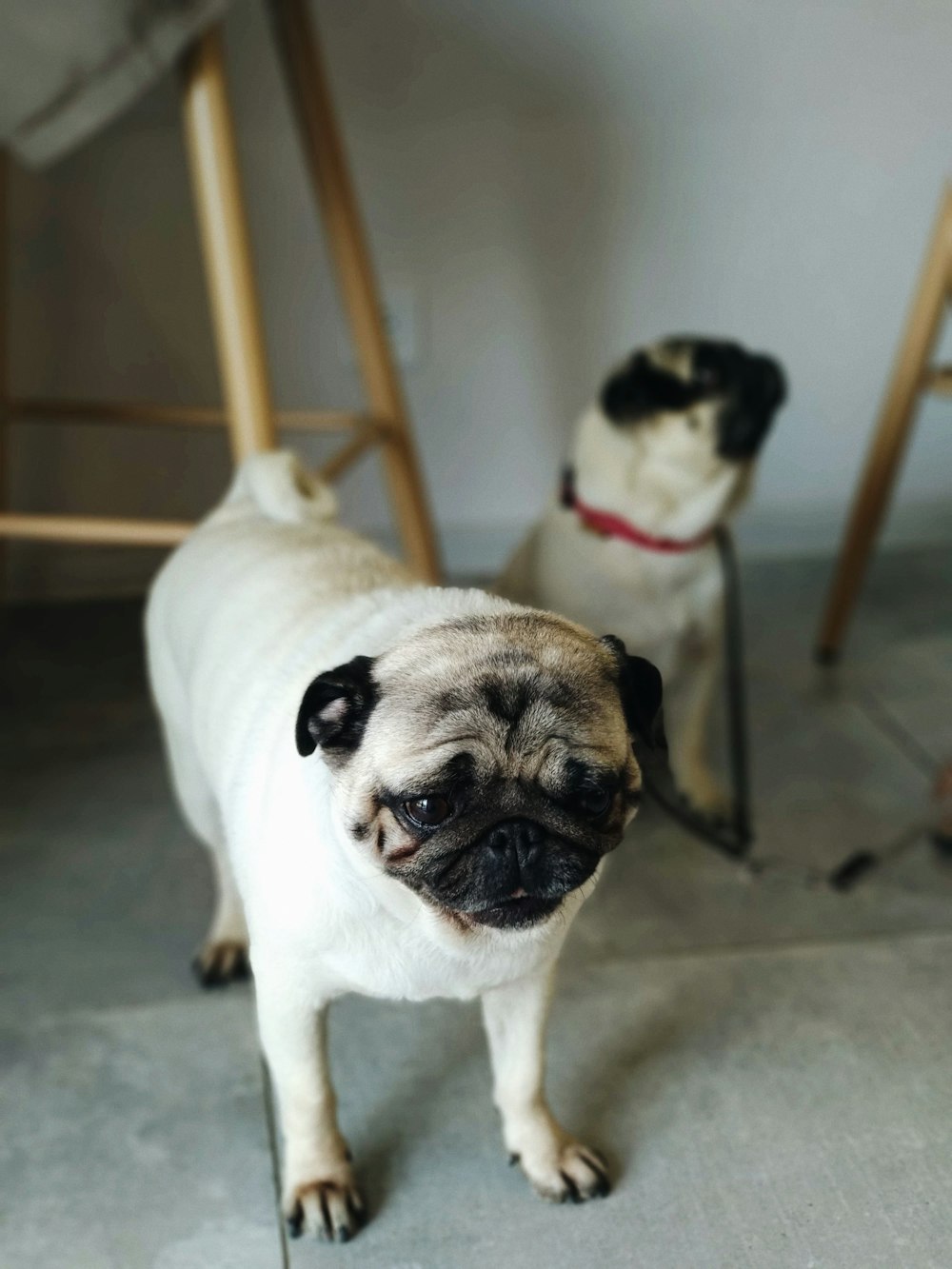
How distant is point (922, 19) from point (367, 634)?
1.50m

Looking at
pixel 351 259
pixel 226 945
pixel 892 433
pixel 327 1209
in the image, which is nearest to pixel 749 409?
pixel 892 433

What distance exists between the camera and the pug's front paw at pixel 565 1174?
0.88 m

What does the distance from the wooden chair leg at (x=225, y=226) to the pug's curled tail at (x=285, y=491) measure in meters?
0.18

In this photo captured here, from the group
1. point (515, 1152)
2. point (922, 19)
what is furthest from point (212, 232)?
point (922, 19)

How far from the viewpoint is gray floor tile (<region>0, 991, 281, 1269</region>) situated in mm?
858

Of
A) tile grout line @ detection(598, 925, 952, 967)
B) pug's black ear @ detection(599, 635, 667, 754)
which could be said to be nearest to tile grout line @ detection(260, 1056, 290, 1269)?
tile grout line @ detection(598, 925, 952, 967)

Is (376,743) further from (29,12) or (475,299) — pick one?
(475,299)

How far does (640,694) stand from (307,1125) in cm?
40

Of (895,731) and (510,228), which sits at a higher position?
(510,228)

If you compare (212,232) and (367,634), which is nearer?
(367,634)

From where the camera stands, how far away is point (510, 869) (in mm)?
669

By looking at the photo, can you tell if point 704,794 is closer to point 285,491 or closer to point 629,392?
point 629,392

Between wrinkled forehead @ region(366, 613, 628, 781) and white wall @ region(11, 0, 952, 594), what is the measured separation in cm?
126

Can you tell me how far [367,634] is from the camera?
0.77 metres
